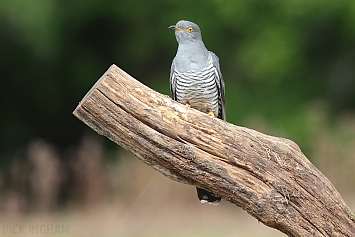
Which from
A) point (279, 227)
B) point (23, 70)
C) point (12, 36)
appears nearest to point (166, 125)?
point (279, 227)

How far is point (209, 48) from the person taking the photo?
35.4ft

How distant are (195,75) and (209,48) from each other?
21.0ft

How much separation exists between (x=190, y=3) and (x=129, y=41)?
1.65 metres

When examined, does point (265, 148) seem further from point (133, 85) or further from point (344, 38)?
point (344, 38)

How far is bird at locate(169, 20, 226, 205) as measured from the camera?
14.7 ft

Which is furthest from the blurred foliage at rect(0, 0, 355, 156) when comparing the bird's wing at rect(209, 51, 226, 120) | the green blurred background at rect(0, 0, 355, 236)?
the bird's wing at rect(209, 51, 226, 120)

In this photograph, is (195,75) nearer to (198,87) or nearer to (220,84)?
(198,87)

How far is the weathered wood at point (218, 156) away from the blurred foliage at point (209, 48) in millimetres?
6350

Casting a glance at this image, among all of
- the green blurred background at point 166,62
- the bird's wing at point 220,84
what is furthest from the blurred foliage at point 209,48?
the bird's wing at point 220,84

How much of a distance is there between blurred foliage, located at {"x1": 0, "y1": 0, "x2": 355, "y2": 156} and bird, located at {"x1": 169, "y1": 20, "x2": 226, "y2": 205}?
5.44m

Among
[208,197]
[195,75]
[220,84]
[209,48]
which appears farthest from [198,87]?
[209,48]

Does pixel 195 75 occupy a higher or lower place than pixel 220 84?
lower

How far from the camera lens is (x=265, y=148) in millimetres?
3527

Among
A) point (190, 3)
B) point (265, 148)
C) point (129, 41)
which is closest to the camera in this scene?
point (265, 148)
